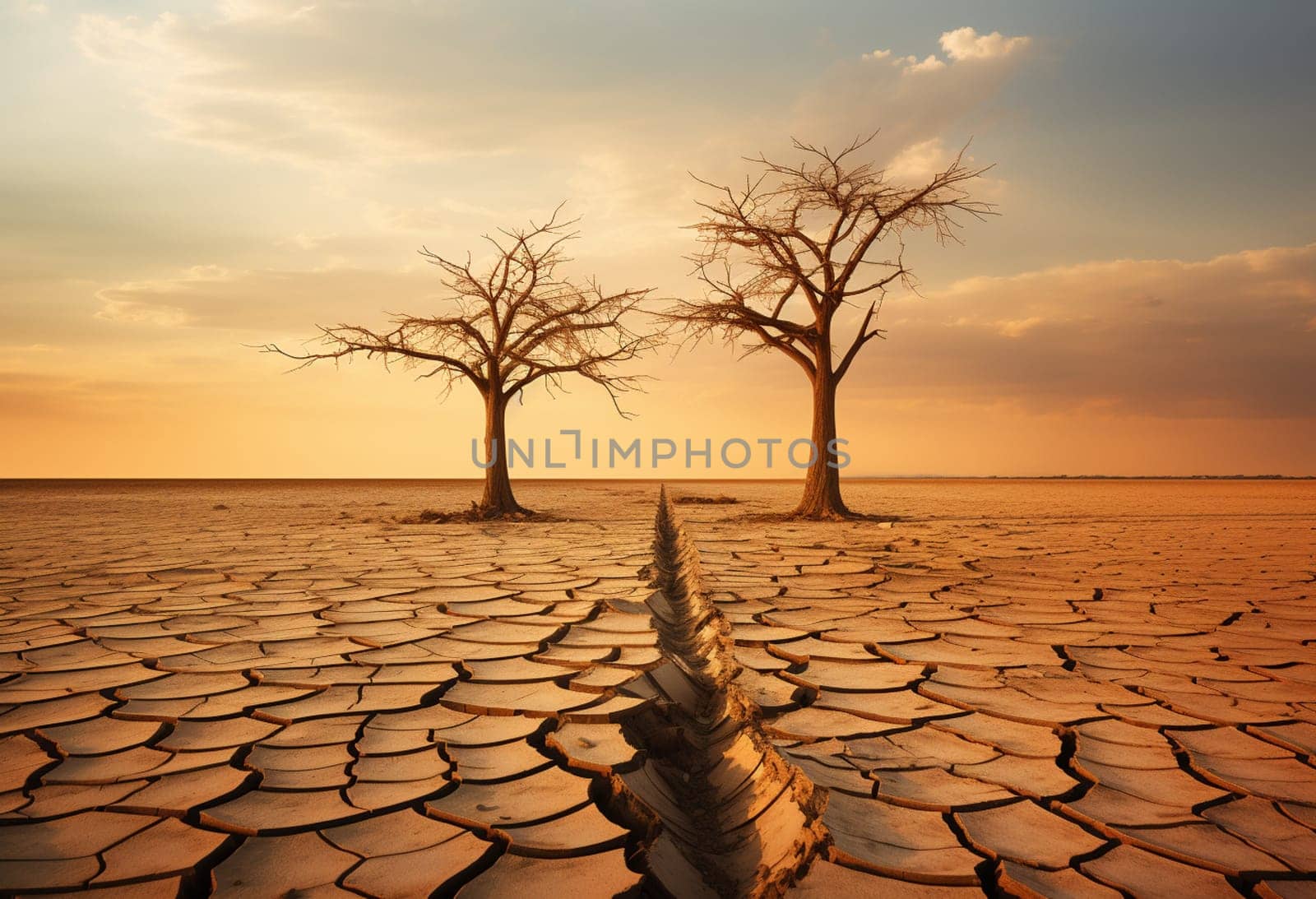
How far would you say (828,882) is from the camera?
4.72ft

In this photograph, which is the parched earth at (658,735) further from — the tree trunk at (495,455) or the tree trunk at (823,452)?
the tree trunk at (495,455)

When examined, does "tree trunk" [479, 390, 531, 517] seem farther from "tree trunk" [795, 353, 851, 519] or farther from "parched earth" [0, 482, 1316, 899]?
"parched earth" [0, 482, 1316, 899]

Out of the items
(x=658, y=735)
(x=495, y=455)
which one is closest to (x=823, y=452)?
(x=495, y=455)

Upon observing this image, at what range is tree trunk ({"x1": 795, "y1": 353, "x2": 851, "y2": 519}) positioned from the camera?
1079 centimetres

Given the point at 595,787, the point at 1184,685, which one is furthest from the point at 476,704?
the point at 1184,685

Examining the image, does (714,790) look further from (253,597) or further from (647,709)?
(253,597)

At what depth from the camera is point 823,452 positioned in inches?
428

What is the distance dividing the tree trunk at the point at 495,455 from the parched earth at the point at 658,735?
6133 mm

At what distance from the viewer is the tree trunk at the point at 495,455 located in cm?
1152

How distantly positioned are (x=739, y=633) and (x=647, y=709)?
3.61 ft

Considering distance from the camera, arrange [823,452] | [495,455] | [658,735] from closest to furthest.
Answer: [658,735] → [823,452] → [495,455]

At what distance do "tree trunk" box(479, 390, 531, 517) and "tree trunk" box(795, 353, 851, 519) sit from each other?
14.0ft

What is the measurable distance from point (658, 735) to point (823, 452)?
346 inches

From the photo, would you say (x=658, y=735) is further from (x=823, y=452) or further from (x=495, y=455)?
(x=495, y=455)
